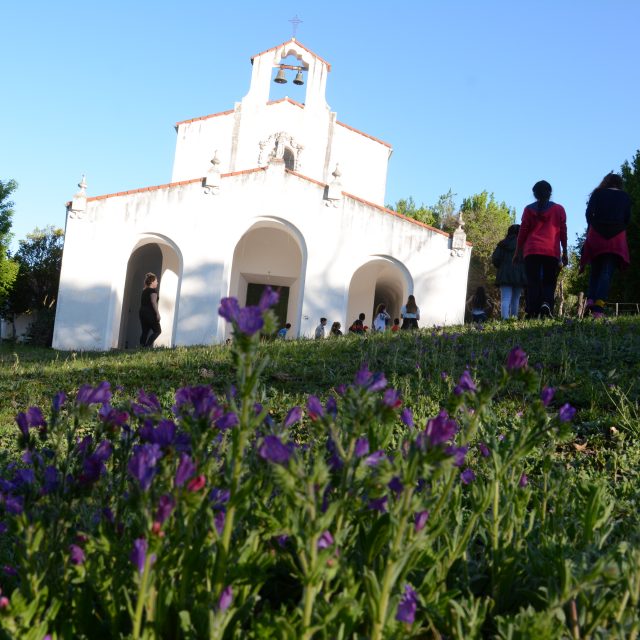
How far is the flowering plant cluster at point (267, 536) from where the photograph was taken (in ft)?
4.36

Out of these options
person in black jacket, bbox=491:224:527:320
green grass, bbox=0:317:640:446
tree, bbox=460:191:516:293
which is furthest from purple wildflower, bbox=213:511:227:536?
tree, bbox=460:191:516:293

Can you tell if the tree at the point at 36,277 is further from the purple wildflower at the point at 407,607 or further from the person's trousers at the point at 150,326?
the purple wildflower at the point at 407,607

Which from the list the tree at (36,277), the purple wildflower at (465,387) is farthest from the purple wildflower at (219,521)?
the tree at (36,277)

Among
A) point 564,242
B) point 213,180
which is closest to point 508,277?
point 564,242

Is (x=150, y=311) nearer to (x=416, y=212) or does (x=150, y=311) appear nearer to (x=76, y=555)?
(x=76, y=555)

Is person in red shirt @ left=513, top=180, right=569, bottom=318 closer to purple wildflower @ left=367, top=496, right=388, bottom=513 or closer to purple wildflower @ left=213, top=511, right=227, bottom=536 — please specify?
purple wildflower @ left=367, top=496, right=388, bottom=513

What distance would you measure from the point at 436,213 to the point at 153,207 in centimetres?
3416

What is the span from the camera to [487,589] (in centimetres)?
204

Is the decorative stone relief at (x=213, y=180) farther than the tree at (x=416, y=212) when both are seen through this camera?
No

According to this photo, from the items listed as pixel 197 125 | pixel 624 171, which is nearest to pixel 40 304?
pixel 197 125

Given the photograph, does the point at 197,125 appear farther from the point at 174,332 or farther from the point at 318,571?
the point at 318,571

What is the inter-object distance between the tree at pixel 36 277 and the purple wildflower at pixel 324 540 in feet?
97.9

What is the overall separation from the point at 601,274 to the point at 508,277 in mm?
1949

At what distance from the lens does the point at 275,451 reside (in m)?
1.32
